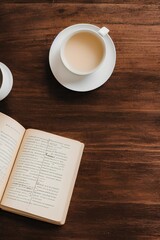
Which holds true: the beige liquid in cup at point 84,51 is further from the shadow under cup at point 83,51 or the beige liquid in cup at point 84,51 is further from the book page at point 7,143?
the book page at point 7,143

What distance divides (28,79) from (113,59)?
0.21 metres

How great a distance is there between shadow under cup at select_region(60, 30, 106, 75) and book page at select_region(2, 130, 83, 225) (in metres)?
0.17

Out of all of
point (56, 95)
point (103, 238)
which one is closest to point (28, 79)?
point (56, 95)

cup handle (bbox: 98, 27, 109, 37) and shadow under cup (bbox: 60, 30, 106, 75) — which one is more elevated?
cup handle (bbox: 98, 27, 109, 37)

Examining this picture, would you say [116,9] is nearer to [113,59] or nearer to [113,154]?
[113,59]

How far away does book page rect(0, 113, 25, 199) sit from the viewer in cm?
84

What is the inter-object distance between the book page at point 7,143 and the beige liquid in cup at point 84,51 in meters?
0.19

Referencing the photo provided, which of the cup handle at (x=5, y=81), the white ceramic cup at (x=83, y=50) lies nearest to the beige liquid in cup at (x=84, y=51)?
the white ceramic cup at (x=83, y=50)

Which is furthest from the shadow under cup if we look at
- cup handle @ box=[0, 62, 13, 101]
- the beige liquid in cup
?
cup handle @ box=[0, 62, 13, 101]

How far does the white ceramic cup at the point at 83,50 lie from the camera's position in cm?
86

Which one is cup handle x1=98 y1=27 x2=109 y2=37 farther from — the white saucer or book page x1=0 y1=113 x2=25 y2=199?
book page x1=0 y1=113 x2=25 y2=199

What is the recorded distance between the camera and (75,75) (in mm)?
869

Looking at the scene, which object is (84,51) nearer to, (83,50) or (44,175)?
(83,50)

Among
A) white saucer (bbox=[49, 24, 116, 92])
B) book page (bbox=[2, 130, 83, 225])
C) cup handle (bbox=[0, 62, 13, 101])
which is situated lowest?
book page (bbox=[2, 130, 83, 225])
